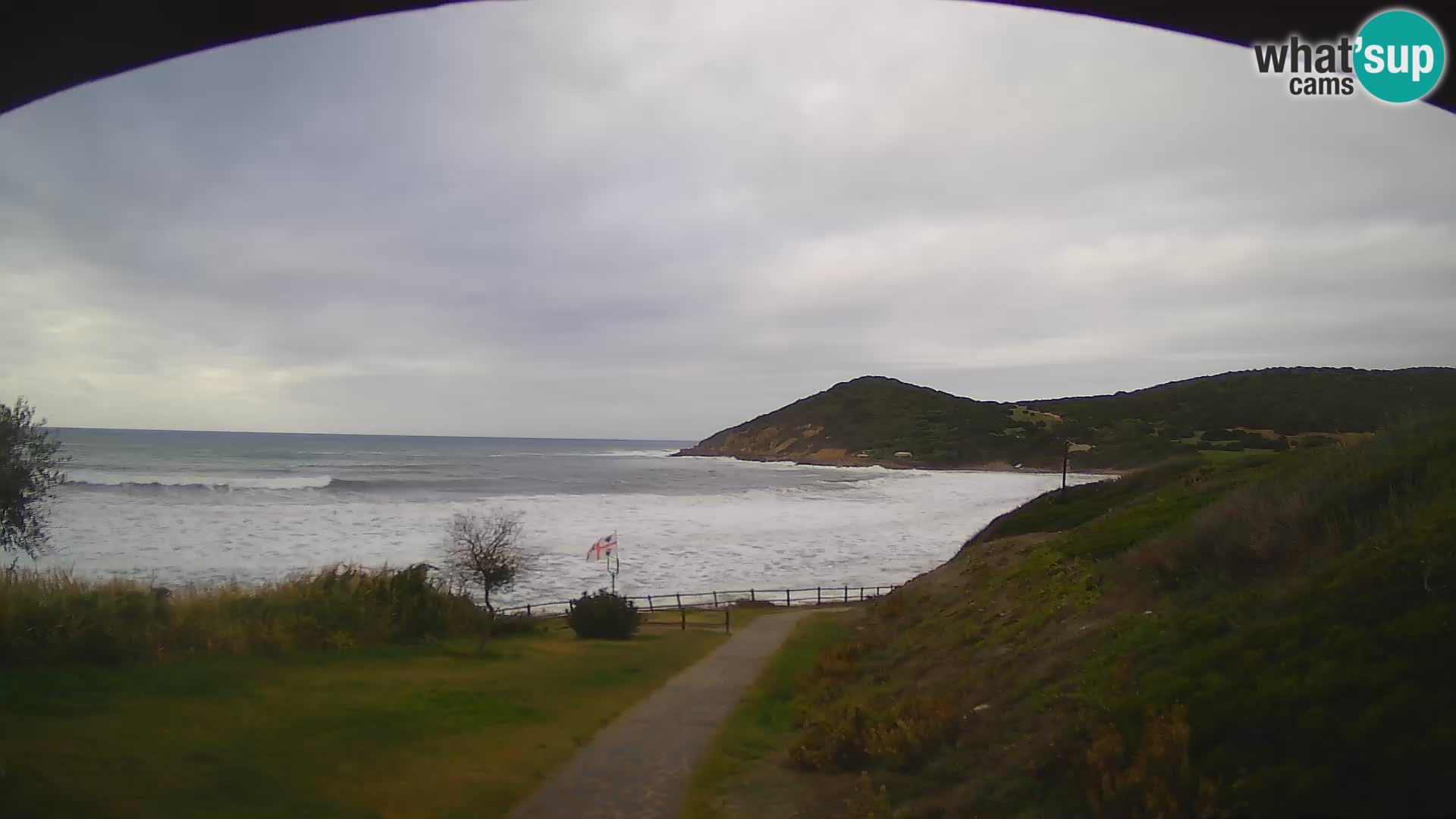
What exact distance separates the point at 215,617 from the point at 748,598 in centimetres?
2330

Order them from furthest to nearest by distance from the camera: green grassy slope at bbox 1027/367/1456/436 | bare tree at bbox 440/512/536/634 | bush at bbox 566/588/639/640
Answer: green grassy slope at bbox 1027/367/1456/436, bare tree at bbox 440/512/536/634, bush at bbox 566/588/639/640

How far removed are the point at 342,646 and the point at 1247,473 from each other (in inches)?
771

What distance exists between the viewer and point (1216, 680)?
21.4 ft

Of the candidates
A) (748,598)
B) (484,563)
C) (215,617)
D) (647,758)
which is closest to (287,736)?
(647,758)

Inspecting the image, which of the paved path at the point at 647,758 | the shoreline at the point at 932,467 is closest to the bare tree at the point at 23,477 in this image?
the paved path at the point at 647,758

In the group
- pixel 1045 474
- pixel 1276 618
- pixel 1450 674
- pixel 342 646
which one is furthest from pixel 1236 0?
pixel 1045 474

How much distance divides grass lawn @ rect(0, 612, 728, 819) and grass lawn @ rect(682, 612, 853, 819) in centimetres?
194

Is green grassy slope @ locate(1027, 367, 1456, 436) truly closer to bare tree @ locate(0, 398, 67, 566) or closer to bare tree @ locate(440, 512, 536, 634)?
bare tree @ locate(440, 512, 536, 634)

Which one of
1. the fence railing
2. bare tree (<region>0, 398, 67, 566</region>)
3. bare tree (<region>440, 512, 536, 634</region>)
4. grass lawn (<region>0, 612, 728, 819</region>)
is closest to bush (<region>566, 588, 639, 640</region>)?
bare tree (<region>440, 512, 536, 634</region>)

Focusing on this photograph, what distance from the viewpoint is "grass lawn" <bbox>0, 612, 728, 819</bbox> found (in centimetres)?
790

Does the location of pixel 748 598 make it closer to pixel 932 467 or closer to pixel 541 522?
pixel 541 522

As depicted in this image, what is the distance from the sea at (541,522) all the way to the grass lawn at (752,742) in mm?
15792

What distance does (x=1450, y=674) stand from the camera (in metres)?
5.32

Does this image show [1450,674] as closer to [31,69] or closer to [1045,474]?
[31,69]
